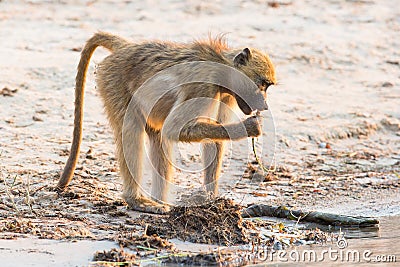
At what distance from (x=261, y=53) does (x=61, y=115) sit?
3.10 m

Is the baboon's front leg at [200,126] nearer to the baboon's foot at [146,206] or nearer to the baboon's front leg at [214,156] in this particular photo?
the baboon's front leg at [214,156]

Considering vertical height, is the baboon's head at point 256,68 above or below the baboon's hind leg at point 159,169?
above

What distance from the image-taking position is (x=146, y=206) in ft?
22.0

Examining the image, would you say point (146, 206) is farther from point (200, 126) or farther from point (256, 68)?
point (256, 68)

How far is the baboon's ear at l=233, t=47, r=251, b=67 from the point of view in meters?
6.36

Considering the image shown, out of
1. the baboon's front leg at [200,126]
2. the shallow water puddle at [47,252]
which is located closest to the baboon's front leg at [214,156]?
the baboon's front leg at [200,126]

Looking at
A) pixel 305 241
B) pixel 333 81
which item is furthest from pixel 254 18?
pixel 305 241

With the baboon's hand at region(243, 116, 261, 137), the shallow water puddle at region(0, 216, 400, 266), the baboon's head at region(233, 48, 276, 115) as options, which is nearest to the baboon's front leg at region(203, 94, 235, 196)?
the baboon's head at region(233, 48, 276, 115)

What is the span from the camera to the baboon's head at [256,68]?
6348 mm

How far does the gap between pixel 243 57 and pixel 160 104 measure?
813 mm

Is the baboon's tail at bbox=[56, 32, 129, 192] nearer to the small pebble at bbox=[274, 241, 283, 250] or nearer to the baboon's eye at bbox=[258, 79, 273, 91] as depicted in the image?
the baboon's eye at bbox=[258, 79, 273, 91]

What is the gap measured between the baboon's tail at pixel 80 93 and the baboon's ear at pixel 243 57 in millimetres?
1138

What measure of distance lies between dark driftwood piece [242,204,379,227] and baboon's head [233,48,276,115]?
2.97ft

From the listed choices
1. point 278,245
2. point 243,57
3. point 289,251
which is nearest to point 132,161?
point 243,57
